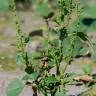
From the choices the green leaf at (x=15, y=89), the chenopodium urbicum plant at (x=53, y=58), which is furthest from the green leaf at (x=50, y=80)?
the green leaf at (x=15, y=89)

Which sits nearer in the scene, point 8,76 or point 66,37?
point 66,37

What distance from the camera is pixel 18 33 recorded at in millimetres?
2820

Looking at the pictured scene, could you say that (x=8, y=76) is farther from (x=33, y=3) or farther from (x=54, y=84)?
(x=33, y=3)

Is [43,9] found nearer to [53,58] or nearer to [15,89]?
[53,58]

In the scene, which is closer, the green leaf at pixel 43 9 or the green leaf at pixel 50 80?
the green leaf at pixel 50 80

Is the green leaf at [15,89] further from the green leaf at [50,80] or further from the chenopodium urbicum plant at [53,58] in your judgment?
the green leaf at [50,80]

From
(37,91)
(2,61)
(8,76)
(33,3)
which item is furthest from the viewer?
(33,3)

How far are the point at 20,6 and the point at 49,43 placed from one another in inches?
134

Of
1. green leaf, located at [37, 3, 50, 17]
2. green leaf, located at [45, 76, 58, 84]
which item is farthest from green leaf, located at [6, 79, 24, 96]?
green leaf, located at [37, 3, 50, 17]

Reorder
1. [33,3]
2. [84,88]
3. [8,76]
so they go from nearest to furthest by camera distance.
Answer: [84,88] < [8,76] < [33,3]

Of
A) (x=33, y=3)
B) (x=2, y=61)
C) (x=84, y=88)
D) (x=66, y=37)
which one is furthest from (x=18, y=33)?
(x=33, y=3)

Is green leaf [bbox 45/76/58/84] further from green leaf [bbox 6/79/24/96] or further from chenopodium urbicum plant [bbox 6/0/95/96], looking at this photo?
green leaf [bbox 6/79/24/96]

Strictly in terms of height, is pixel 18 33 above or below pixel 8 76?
above

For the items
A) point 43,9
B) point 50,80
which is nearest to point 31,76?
point 50,80
